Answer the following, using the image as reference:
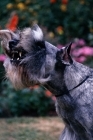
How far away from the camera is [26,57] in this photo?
534 centimetres

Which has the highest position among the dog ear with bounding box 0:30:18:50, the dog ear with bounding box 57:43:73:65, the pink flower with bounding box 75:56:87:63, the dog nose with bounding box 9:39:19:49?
the dog ear with bounding box 0:30:18:50

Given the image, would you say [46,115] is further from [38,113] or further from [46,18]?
[46,18]

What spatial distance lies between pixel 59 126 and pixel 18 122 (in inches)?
26.0

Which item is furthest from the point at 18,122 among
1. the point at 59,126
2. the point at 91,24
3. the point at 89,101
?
the point at 89,101

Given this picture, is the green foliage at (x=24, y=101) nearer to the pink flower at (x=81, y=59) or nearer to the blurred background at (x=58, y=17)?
the pink flower at (x=81, y=59)

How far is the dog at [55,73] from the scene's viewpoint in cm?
531

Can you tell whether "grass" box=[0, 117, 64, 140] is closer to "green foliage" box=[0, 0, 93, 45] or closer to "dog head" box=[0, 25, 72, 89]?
Result: "green foliage" box=[0, 0, 93, 45]

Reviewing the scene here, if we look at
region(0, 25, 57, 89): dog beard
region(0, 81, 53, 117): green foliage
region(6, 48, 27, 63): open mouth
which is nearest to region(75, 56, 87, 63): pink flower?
region(0, 81, 53, 117): green foliage

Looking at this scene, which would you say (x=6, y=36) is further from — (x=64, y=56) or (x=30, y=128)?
(x=30, y=128)

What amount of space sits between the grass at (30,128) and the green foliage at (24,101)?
0.95 ft

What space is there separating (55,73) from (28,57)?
0.32 meters

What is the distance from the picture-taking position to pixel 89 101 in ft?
18.0

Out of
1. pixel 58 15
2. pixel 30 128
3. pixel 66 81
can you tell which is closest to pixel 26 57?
pixel 66 81

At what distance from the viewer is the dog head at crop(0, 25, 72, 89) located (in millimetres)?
5289
